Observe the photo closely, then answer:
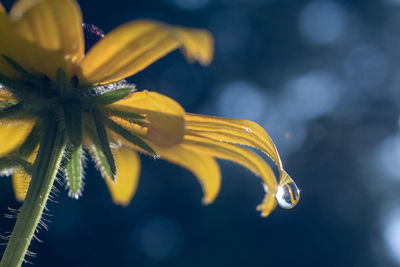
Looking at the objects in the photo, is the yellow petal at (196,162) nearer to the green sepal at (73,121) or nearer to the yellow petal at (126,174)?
the yellow petal at (126,174)

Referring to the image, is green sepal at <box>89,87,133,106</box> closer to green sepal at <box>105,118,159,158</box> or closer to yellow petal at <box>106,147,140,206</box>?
green sepal at <box>105,118,159,158</box>

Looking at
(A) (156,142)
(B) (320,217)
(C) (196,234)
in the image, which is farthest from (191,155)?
(B) (320,217)

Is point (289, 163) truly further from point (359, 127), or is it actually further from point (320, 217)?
point (359, 127)

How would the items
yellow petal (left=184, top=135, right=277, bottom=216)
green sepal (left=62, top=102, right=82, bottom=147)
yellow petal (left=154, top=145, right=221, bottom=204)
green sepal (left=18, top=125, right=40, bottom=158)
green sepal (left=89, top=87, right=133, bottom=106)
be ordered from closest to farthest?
green sepal (left=62, top=102, right=82, bottom=147) → green sepal (left=89, top=87, right=133, bottom=106) → green sepal (left=18, top=125, right=40, bottom=158) → yellow petal (left=184, top=135, right=277, bottom=216) → yellow petal (left=154, top=145, right=221, bottom=204)

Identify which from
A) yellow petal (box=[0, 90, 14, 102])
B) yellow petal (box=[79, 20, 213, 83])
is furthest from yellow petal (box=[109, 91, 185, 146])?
yellow petal (box=[0, 90, 14, 102])

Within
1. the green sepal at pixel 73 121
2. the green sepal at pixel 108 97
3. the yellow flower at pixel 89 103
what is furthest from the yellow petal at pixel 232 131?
the green sepal at pixel 73 121
